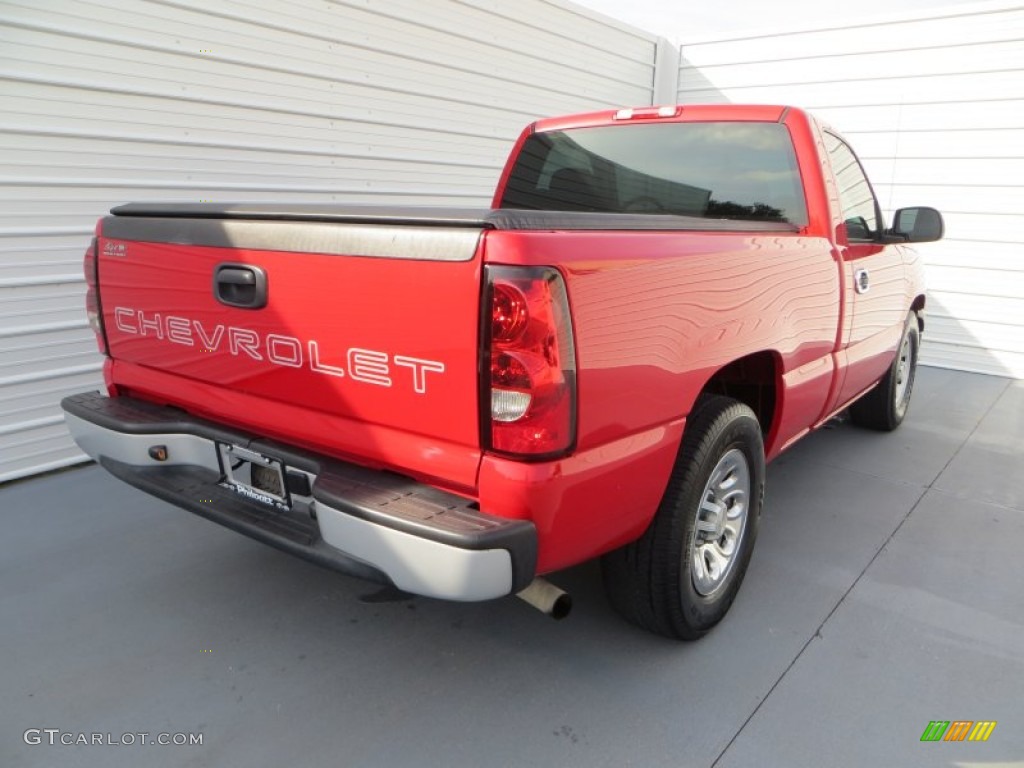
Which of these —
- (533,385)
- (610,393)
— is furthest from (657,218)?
(533,385)

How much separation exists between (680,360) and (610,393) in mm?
352

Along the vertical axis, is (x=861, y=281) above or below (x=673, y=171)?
below

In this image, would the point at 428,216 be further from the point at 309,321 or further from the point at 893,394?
the point at 893,394

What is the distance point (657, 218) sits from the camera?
2.26 meters

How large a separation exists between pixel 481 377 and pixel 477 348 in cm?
7

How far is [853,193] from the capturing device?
363 cm

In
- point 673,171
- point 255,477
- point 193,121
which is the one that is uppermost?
point 193,121

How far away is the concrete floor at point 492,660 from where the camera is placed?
2029 millimetres

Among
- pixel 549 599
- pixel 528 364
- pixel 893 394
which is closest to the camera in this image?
pixel 528 364

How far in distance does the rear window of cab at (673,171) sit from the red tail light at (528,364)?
1.88m

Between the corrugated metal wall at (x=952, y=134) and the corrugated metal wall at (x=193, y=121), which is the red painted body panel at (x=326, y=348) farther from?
the corrugated metal wall at (x=952, y=134)

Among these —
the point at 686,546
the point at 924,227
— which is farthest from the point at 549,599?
the point at 924,227

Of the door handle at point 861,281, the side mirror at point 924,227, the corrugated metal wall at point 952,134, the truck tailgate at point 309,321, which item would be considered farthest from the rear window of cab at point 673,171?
the corrugated metal wall at point 952,134

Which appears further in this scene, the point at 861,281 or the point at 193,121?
the point at 193,121
